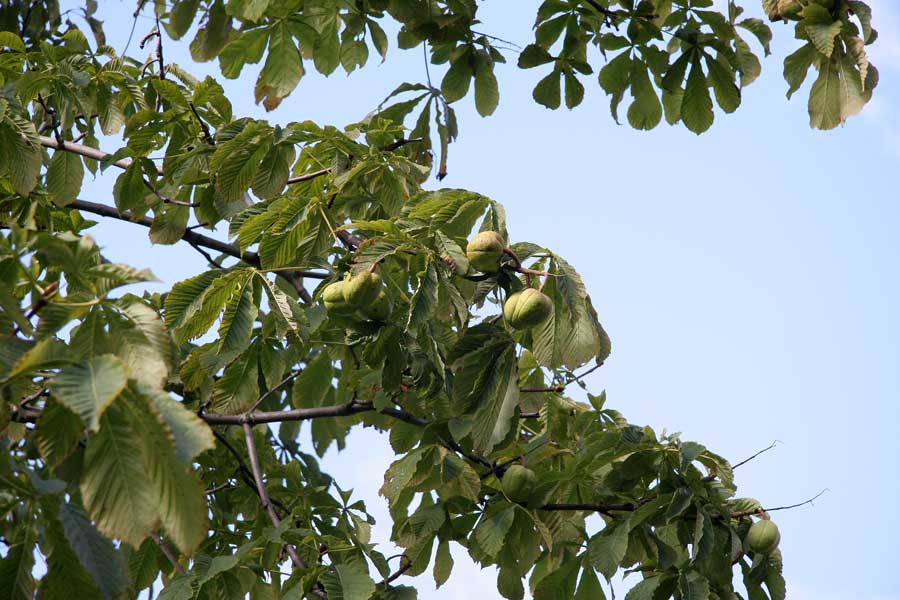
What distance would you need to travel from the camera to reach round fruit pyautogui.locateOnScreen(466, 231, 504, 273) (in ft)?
7.00

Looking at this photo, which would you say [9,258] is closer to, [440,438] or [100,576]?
[100,576]

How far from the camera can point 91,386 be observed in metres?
1.23

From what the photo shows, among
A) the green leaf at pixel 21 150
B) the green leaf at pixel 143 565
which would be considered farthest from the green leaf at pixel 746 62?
the green leaf at pixel 143 565

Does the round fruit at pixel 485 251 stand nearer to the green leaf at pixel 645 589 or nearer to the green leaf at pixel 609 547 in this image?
the green leaf at pixel 609 547

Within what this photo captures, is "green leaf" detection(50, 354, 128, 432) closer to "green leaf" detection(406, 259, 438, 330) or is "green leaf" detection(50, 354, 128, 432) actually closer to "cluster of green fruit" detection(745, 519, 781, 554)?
"green leaf" detection(406, 259, 438, 330)

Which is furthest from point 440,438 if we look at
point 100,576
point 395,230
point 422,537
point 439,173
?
point 100,576

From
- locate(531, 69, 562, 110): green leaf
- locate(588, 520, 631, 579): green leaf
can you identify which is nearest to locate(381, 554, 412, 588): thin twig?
locate(588, 520, 631, 579): green leaf

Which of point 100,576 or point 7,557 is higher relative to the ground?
point 7,557

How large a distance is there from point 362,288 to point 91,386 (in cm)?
103

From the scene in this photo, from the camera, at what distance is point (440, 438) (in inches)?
111

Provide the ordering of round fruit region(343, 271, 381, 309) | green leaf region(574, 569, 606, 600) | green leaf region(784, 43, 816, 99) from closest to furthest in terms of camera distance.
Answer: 1. round fruit region(343, 271, 381, 309)
2. green leaf region(574, 569, 606, 600)
3. green leaf region(784, 43, 816, 99)

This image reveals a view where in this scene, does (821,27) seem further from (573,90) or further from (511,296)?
(511,296)

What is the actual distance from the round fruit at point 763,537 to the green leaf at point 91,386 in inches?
71.0

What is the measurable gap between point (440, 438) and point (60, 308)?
4.88 feet
